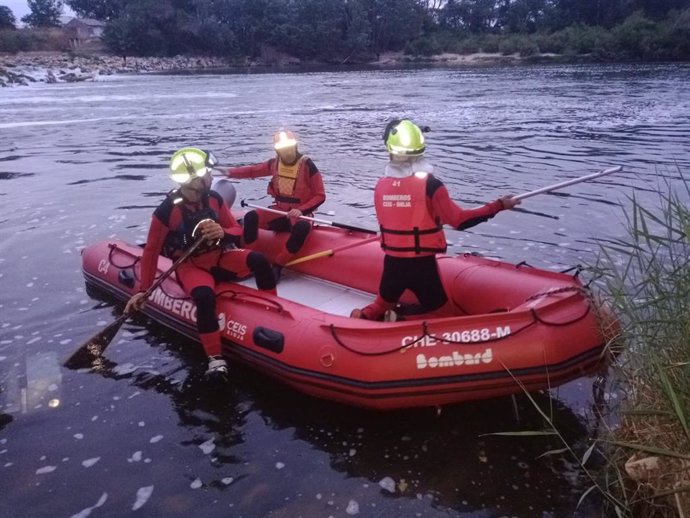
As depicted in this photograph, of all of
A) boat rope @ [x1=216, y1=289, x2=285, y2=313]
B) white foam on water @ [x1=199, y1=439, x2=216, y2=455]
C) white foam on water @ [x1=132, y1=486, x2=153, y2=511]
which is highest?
boat rope @ [x1=216, y1=289, x2=285, y2=313]

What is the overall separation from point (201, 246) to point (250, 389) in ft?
3.94

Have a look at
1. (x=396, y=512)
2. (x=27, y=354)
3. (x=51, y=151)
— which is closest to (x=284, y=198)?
(x=27, y=354)

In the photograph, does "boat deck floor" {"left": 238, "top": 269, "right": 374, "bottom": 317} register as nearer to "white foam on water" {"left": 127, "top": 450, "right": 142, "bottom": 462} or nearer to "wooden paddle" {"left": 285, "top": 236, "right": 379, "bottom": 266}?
"wooden paddle" {"left": 285, "top": 236, "right": 379, "bottom": 266}

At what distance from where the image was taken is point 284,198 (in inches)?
242

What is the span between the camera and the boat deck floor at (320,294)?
519cm

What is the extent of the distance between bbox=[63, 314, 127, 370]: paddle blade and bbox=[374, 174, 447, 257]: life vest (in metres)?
2.13

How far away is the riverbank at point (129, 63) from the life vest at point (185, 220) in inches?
1345

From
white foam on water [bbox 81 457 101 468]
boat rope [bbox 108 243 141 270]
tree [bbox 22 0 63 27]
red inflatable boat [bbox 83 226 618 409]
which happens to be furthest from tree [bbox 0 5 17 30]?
white foam on water [bbox 81 457 101 468]

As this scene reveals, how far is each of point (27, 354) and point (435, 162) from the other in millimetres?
8825

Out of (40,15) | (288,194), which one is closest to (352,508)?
(288,194)

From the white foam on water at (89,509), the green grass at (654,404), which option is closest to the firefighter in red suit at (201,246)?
the white foam on water at (89,509)

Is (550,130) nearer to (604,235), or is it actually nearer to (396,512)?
(604,235)

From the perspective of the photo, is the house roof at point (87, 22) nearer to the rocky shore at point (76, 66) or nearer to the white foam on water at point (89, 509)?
the rocky shore at point (76, 66)

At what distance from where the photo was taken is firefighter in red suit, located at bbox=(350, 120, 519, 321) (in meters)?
4.04
